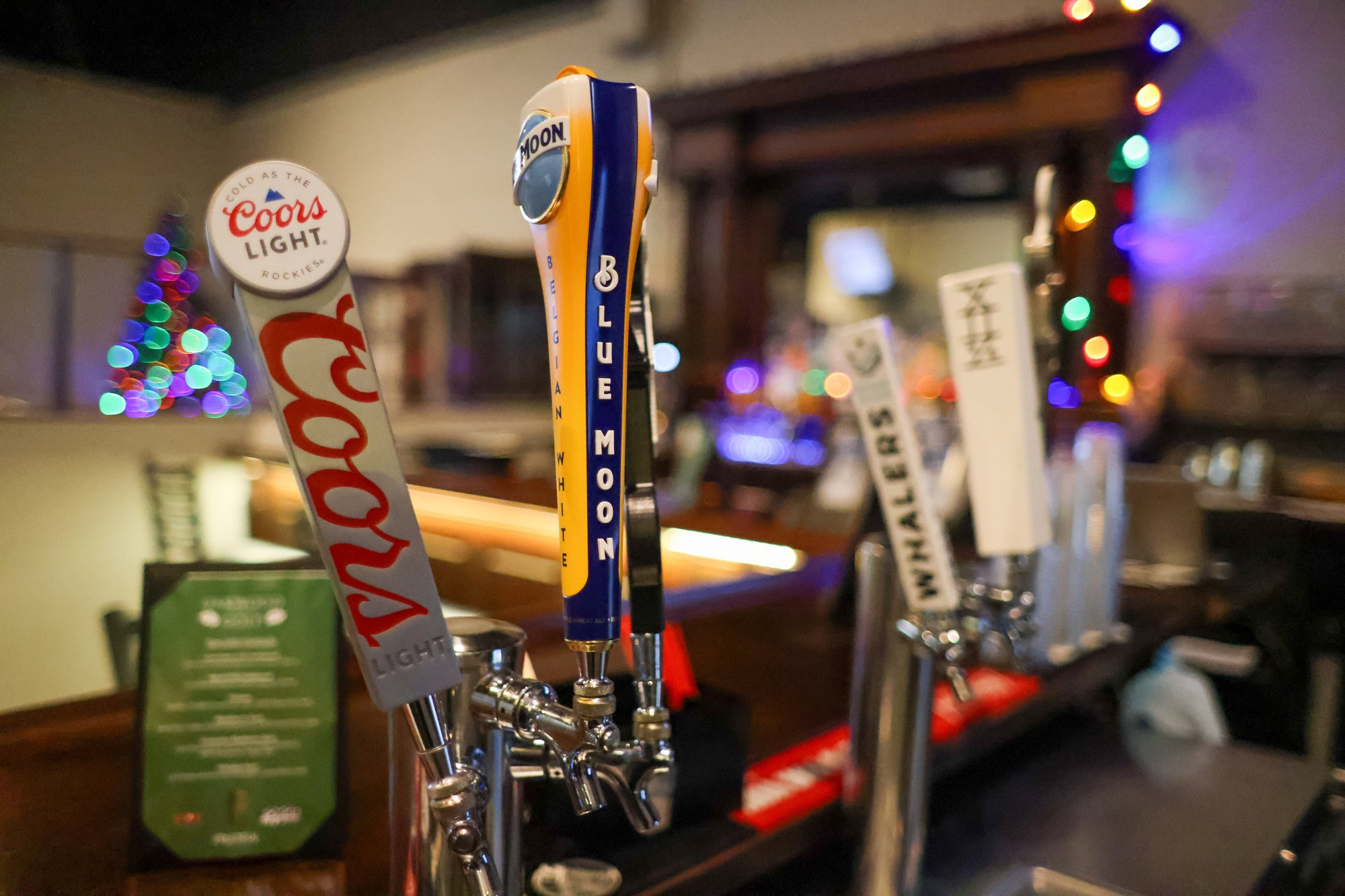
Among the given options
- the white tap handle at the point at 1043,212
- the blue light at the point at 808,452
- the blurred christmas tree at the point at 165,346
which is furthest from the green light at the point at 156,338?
the blue light at the point at 808,452

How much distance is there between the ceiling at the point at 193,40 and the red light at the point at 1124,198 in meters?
3.28

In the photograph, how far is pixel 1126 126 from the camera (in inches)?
136

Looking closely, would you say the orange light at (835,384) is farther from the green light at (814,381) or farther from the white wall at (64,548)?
the white wall at (64,548)

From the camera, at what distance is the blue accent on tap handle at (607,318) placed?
366mm

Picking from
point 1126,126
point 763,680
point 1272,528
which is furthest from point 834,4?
point 763,680

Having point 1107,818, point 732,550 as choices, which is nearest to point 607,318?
point 1107,818

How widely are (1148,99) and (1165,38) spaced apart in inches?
8.3

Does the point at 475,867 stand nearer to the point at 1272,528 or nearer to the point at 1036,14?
the point at 1272,528

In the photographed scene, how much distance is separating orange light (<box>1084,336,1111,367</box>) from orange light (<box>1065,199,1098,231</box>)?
45 centimetres

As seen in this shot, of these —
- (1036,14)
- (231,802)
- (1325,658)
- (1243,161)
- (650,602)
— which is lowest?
(1325,658)

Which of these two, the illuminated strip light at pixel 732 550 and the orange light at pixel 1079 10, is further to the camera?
the orange light at pixel 1079 10

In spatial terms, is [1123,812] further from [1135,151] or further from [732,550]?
[1135,151]

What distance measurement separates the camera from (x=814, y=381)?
5.04 meters

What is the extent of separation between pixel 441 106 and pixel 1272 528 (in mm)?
2193
